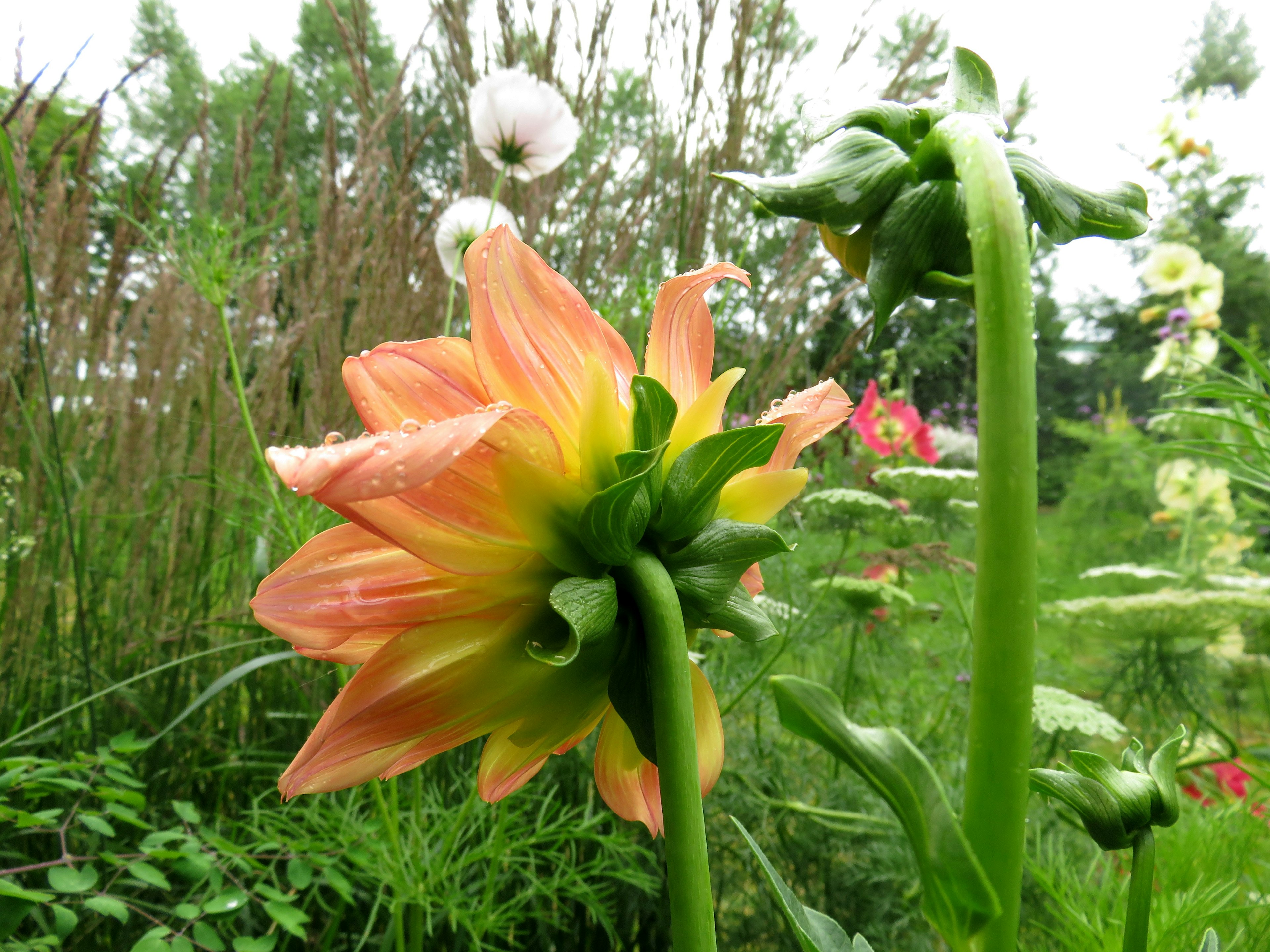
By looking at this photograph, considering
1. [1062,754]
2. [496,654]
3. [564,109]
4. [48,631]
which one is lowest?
[1062,754]

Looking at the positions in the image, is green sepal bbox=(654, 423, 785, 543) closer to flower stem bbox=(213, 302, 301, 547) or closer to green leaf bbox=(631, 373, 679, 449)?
green leaf bbox=(631, 373, 679, 449)

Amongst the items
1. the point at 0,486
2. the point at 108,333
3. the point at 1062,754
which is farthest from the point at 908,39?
the point at 0,486

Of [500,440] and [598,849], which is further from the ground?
[500,440]

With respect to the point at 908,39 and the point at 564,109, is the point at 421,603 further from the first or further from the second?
the point at 908,39

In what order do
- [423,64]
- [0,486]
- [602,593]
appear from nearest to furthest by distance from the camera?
[602,593] → [0,486] → [423,64]

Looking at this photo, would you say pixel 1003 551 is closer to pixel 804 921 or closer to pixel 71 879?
pixel 804 921

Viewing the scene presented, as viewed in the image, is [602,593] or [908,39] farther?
[908,39]

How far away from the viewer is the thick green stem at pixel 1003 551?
0.37 ft

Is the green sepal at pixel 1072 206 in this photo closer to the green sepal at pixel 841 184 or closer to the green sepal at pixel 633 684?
the green sepal at pixel 841 184

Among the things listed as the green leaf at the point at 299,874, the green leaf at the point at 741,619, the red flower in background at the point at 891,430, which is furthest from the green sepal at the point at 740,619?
the red flower in background at the point at 891,430

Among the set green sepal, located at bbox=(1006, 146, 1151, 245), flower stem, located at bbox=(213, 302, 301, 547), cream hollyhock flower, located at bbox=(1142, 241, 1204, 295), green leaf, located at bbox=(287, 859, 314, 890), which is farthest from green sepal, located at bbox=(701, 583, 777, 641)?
cream hollyhock flower, located at bbox=(1142, 241, 1204, 295)

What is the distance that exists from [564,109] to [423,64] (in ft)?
2.53

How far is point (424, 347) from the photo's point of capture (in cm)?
20

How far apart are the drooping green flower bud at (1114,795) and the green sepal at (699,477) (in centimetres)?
9
